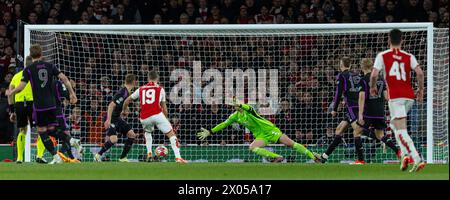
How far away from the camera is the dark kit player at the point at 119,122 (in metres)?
17.9

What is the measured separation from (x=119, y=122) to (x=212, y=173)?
199 inches

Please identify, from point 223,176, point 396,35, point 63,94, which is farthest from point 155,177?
point 63,94

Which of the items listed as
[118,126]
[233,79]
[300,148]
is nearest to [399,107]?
[300,148]

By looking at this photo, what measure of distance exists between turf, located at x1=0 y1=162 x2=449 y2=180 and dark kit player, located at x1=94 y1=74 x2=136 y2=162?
8.83ft

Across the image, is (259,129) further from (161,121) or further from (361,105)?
(361,105)

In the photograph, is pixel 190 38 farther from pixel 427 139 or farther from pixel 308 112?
pixel 427 139

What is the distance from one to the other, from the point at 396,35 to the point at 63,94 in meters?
6.82

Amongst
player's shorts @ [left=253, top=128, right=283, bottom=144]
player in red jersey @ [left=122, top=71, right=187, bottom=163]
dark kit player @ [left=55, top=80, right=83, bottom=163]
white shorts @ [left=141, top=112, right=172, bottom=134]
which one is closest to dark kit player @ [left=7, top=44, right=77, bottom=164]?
dark kit player @ [left=55, top=80, right=83, bottom=163]

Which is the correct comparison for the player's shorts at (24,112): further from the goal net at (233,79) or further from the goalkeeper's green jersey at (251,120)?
the goalkeeper's green jersey at (251,120)

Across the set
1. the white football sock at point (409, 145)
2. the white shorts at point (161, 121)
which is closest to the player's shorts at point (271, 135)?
the white shorts at point (161, 121)

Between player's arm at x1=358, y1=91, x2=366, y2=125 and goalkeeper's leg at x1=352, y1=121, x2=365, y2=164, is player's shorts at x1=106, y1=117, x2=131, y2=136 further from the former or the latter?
player's arm at x1=358, y1=91, x2=366, y2=125

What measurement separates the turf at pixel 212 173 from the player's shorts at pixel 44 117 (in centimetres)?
65

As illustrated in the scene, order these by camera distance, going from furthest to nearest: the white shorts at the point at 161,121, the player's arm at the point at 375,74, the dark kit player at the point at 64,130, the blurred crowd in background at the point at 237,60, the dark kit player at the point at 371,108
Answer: the blurred crowd in background at the point at 237,60 < the white shorts at the point at 161,121 < the dark kit player at the point at 64,130 < the dark kit player at the point at 371,108 < the player's arm at the point at 375,74

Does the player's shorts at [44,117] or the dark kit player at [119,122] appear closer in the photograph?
the player's shorts at [44,117]
